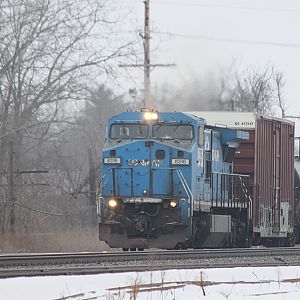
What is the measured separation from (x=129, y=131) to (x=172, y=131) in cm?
101

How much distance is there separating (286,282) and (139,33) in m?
21.2

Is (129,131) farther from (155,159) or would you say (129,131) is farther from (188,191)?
(188,191)

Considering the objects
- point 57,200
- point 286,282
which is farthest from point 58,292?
point 57,200

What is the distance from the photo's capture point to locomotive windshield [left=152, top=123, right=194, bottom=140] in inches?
772

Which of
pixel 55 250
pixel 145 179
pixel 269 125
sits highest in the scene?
pixel 269 125

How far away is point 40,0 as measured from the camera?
29.5m

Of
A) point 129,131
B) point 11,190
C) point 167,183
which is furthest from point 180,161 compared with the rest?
point 11,190

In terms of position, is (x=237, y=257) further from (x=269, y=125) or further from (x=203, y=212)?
(x=269, y=125)

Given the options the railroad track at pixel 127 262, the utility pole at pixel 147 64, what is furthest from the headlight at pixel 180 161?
the utility pole at pixel 147 64

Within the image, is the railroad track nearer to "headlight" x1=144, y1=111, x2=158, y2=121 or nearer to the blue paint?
the blue paint

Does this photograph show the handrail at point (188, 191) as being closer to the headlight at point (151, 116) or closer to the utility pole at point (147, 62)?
the headlight at point (151, 116)

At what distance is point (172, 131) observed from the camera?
1978 cm

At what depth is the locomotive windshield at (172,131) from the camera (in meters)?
19.6

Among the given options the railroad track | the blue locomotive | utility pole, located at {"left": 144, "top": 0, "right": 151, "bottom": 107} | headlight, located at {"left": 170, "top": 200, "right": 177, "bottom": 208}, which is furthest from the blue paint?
utility pole, located at {"left": 144, "top": 0, "right": 151, "bottom": 107}
